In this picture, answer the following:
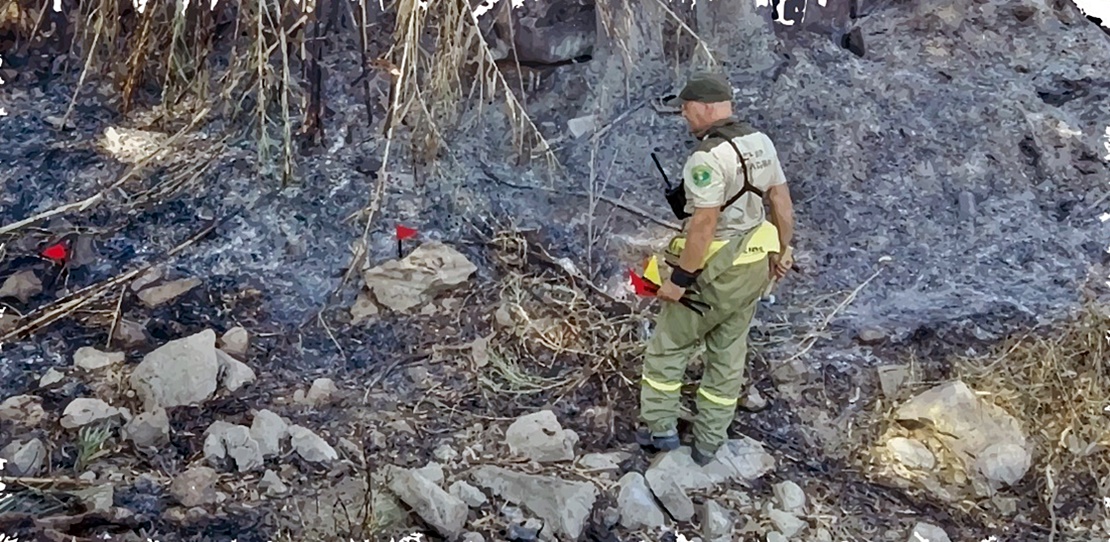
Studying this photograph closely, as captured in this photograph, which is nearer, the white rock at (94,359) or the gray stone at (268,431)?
the gray stone at (268,431)

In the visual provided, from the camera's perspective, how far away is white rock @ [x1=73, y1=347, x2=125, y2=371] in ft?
11.4

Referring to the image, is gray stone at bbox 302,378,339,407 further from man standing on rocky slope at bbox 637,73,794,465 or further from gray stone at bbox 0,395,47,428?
man standing on rocky slope at bbox 637,73,794,465

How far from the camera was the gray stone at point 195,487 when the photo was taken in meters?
2.93

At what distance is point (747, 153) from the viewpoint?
2.94 m

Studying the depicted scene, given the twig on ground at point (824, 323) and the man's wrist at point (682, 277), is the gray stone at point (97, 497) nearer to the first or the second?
the man's wrist at point (682, 277)

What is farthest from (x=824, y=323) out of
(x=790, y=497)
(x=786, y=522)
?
(x=786, y=522)

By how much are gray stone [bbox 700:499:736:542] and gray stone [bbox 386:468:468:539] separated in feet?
2.22

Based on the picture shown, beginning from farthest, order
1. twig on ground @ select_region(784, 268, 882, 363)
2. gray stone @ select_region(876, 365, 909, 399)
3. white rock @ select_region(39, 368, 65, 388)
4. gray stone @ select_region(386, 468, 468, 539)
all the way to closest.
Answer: twig on ground @ select_region(784, 268, 882, 363)
gray stone @ select_region(876, 365, 909, 399)
white rock @ select_region(39, 368, 65, 388)
gray stone @ select_region(386, 468, 468, 539)

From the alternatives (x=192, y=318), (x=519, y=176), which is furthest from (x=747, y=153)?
(x=192, y=318)

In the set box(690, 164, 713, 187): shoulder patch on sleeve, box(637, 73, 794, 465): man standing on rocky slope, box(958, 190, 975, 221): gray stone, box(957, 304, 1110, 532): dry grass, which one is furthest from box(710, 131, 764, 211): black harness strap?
box(958, 190, 975, 221): gray stone

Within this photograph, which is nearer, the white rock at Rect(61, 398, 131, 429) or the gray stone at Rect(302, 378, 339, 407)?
the white rock at Rect(61, 398, 131, 429)

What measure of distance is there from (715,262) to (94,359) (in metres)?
2.04

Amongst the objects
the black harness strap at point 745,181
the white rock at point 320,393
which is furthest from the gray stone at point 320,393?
the black harness strap at point 745,181

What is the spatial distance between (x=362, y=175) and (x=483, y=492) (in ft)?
5.96
